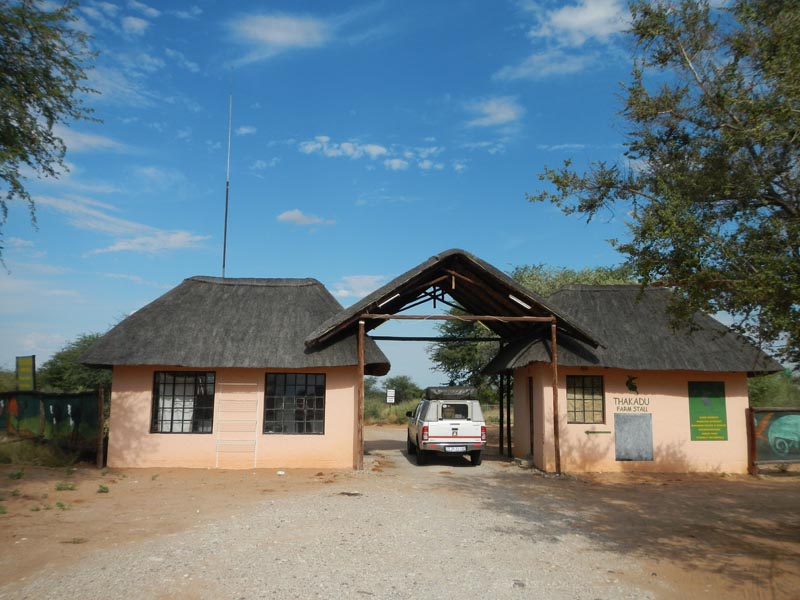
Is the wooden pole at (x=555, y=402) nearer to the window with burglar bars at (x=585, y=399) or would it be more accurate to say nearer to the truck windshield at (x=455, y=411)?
the window with burglar bars at (x=585, y=399)

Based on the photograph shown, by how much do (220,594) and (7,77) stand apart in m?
9.14

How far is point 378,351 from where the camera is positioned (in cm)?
1630

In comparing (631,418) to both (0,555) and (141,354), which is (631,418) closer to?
(141,354)

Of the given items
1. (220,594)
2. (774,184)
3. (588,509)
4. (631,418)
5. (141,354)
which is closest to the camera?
(220,594)

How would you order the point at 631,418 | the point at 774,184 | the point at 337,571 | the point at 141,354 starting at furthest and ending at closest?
the point at 631,418 < the point at 141,354 < the point at 774,184 < the point at 337,571

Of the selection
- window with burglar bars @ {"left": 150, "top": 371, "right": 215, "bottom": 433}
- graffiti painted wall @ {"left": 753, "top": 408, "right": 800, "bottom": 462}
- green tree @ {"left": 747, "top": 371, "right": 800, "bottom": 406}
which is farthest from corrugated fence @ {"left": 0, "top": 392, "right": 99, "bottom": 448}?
green tree @ {"left": 747, "top": 371, "right": 800, "bottom": 406}

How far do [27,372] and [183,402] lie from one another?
17.5ft

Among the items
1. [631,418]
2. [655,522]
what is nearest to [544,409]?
[631,418]

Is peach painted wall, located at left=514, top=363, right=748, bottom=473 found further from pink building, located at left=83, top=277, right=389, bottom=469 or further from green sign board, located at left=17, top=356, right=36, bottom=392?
green sign board, located at left=17, top=356, right=36, bottom=392

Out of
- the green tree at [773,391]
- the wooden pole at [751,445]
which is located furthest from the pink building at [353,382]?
the green tree at [773,391]

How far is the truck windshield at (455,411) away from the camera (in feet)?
53.8

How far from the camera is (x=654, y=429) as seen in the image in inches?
638

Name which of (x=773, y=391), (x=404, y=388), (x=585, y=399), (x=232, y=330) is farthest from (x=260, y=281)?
(x=404, y=388)

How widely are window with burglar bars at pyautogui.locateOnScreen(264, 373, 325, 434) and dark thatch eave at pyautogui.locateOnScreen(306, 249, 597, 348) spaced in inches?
44.1
